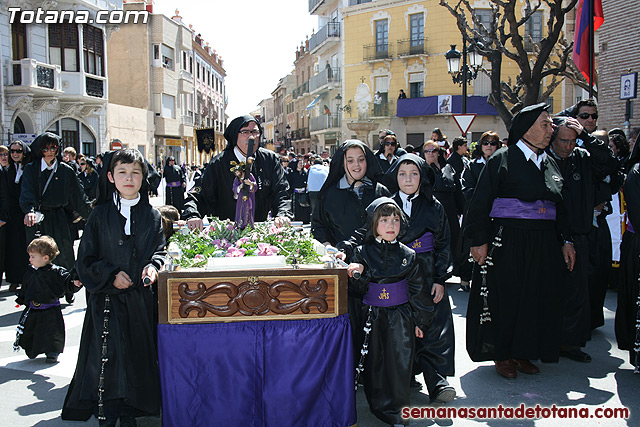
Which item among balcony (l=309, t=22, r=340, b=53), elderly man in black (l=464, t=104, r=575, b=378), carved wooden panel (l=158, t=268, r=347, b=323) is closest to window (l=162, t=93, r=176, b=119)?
balcony (l=309, t=22, r=340, b=53)

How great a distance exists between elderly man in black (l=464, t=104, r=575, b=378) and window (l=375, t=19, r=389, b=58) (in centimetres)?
3260

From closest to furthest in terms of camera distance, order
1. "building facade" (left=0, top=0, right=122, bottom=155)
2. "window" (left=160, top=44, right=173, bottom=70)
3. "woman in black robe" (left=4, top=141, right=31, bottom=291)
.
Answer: "woman in black robe" (left=4, top=141, right=31, bottom=291) → "building facade" (left=0, top=0, right=122, bottom=155) → "window" (left=160, top=44, right=173, bottom=70)

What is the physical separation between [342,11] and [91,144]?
728 inches

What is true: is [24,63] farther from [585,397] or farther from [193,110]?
[193,110]

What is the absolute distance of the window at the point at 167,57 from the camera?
4140 centimetres

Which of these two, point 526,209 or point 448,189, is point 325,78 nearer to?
point 448,189

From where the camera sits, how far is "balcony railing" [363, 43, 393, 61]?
36.5m

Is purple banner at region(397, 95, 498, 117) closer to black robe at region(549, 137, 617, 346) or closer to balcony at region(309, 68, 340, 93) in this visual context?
balcony at region(309, 68, 340, 93)

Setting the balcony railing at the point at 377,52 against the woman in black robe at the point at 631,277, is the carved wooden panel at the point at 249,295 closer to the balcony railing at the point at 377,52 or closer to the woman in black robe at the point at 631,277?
the woman in black robe at the point at 631,277

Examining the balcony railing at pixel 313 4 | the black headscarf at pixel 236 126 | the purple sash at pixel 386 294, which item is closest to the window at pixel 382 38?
the balcony railing at pixel 313 4

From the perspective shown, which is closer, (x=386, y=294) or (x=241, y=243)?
(x=386, y=294)

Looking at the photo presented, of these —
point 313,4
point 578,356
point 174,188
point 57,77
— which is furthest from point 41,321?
point 313,4

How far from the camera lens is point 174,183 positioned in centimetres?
2050

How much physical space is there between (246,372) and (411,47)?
1335 inches
